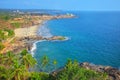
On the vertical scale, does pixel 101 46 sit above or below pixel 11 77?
below

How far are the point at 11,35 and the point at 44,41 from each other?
20211mm

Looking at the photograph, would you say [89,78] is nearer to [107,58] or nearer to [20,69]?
[20,69]

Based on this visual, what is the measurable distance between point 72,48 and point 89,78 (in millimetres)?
78507

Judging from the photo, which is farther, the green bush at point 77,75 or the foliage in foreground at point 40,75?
the foliage in foreground at point 40,75

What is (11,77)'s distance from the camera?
6881 centimetres

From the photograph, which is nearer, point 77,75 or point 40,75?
point 77,75

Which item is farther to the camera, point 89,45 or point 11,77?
point 89,45

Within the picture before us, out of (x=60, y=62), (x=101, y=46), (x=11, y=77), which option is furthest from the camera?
(x=101, y=46)

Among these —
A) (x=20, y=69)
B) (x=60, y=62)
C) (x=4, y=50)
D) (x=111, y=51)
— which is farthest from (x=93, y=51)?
(x=20, y=69)

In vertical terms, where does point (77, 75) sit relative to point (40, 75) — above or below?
above

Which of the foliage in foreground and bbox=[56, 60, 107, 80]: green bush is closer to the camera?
bbox=[56, 60, 107, 80]: green bush

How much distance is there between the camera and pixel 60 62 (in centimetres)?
11012

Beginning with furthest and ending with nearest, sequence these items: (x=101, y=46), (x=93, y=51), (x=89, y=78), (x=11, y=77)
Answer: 1. (x=101, y=46)
2. (x=93, y=51)
3. (x=11, y=77)
4. (x=89, y=78)

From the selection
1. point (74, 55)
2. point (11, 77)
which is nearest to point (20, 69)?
point (11, 77)
